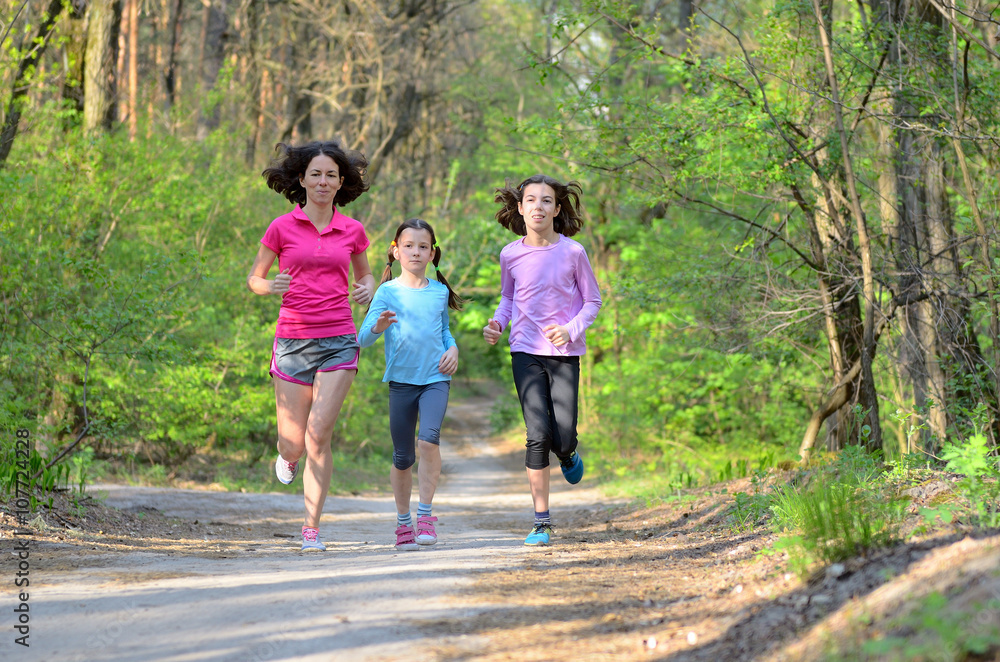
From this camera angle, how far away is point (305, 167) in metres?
5.51

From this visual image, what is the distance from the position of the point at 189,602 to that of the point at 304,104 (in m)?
19.2

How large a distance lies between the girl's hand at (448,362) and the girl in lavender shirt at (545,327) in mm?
236

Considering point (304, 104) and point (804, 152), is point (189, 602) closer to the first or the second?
point (804, 152)

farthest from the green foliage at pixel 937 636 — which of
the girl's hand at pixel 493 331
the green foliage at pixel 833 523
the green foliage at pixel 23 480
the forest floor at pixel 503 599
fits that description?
the green foliage at pixel 23 480

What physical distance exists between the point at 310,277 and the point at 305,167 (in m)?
0.76

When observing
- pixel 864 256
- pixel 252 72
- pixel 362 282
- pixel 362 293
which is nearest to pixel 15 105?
pixel 362 282

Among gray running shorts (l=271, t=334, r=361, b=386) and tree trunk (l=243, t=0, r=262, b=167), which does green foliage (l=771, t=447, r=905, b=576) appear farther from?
tree trunk (l=243, t=0, r=262, b=167)

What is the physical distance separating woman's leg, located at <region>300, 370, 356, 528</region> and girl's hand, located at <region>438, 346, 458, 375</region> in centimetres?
55

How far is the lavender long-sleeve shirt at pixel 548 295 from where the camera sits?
548 cm

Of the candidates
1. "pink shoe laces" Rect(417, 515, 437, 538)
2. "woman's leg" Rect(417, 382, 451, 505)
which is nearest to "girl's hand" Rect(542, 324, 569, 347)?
"woman's leg" Rect(417, 382, 451, 505)

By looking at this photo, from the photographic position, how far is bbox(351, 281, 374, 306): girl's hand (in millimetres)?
5430

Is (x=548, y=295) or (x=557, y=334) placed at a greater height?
(x=548, y=295)

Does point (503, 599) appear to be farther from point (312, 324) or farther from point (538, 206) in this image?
point (538, 206)

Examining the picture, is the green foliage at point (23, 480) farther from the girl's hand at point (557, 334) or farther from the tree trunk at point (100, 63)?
the tree trunk at point (100, 63)
